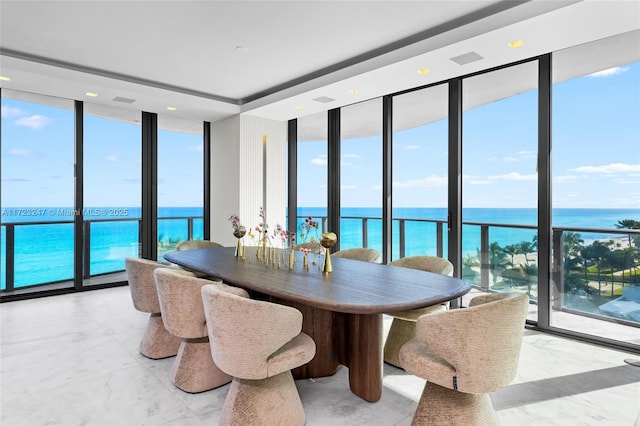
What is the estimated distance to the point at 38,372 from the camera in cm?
285

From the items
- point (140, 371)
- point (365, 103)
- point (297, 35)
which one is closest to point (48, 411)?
point (140, 371)

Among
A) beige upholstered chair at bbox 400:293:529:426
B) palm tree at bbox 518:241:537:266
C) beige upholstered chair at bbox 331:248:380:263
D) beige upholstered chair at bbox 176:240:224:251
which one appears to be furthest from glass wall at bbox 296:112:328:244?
beige upholstered chair at bbox 400:293:529:426

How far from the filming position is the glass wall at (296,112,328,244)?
6.08 m

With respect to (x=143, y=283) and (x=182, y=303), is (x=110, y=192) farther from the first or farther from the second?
(x=182, y=303)

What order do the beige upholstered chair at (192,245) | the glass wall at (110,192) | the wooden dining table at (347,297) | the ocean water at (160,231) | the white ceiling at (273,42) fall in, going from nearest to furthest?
1. the wooden dining table at (347,297)
2. the white ceiling at (273,42)
3. the ocean water at (160,231)
4. the beige upholstered chair at (192,245)
5. the glass wall at (110,192)

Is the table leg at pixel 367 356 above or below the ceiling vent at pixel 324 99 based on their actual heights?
below

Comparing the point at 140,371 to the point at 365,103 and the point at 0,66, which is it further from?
the point at 365,103

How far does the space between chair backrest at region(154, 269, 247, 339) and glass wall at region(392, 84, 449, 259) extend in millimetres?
2961

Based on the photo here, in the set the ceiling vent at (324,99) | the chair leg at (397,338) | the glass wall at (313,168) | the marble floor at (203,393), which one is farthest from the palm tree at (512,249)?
the ceiling vent at (324,99)

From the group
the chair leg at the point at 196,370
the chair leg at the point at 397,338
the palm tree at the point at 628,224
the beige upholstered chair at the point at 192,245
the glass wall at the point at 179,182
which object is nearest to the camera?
the chair leg at the point at 196,370

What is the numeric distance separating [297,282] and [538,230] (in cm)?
272

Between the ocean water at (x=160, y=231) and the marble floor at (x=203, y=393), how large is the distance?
45.1 inches

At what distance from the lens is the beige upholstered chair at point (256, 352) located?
1.87m

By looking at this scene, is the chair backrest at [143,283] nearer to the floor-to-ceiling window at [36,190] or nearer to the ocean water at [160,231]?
the ocean water at [160,231]
